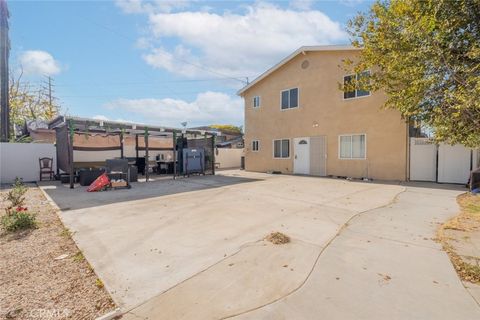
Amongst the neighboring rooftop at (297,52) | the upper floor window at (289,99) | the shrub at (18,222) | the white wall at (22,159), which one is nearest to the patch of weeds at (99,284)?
the shrub at (18,222)

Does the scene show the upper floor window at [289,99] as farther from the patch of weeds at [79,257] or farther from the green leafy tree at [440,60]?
the patch of weeds at [79,257]

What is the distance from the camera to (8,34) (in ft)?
44.4

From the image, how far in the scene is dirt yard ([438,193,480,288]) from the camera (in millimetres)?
2947

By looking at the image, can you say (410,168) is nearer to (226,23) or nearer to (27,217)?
(226,23)

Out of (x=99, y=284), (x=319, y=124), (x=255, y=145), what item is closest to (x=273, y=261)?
(x=99, y=284)

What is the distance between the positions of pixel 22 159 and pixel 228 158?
13441 mm

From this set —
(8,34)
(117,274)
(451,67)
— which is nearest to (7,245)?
(117,274)

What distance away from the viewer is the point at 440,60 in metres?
4.65

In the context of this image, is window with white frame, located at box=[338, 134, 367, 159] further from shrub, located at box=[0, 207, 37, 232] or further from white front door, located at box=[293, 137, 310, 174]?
shrub, located at box=[0, 207, 37, 232]

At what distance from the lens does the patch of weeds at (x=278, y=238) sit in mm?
3895

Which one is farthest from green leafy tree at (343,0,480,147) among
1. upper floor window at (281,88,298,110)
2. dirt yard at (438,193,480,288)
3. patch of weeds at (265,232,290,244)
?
upper floor window at (281,88,298,110)

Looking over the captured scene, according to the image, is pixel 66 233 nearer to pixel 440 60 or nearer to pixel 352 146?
pixel 440 60

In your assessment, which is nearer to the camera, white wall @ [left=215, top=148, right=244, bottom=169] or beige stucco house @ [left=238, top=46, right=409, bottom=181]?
beige stucco house @ [left=238, top=46, right=409, bottom=181]

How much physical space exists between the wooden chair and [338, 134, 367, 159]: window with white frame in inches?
560
